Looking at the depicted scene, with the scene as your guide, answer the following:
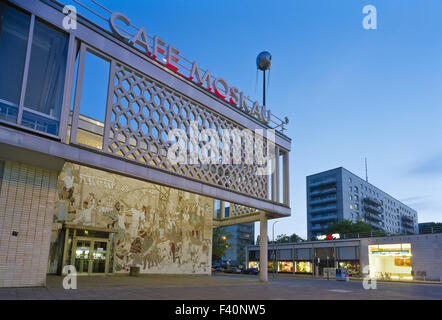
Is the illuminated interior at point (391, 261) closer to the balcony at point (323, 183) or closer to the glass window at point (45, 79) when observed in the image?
the balcony at point (323, 183)

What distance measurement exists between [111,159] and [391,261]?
1894 inches

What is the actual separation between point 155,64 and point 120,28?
2534mm

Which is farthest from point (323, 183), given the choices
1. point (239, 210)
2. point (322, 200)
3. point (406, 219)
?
point (239, 210)

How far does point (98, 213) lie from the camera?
24562mm

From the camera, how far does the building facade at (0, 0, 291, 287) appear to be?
13.8 m

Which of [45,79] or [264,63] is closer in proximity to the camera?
[45,79]

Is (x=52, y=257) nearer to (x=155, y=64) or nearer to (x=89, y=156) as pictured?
(x=89, y=156)

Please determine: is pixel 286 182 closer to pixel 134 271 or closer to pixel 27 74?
pixel 134 271

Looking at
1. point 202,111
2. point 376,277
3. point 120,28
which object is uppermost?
point 120,28

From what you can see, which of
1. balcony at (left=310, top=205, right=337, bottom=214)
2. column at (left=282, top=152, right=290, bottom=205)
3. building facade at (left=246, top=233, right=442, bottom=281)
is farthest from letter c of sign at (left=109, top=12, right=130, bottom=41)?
balcony at (left=310, top=205, right=337, bottom=214)

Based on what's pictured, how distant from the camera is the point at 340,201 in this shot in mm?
88875

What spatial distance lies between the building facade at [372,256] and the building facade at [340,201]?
30.7 meters

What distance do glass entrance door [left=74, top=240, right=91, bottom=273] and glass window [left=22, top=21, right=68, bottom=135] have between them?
10.8 metres
